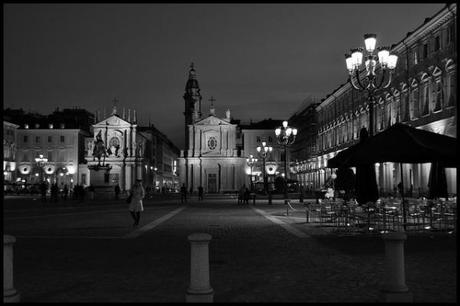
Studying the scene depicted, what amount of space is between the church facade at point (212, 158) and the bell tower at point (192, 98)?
24.5ft

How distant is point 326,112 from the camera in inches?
3199

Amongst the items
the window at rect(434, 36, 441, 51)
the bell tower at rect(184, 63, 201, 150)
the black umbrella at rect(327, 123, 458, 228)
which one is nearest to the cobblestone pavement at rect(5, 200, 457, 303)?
the black umbrella at rect(327, 123, 458, 228)

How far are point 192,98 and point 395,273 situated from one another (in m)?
99.9

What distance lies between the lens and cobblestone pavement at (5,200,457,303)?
8.36 m

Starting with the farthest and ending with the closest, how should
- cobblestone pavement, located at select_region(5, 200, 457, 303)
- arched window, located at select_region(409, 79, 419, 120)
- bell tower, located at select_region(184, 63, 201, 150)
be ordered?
1. bell tower, located at select_region(184, 63, 201, 150)
2. arched window, located at select_region(409, 79, 419, 120)
3. cobblestone pavement, located at select_region(5, 200, 457, 303)

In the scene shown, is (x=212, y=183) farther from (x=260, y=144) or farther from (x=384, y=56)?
(x=384, y=56)

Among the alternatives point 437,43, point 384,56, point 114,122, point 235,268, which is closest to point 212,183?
point 114,122

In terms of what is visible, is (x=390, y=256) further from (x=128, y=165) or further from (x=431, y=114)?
(x=128, y=165)

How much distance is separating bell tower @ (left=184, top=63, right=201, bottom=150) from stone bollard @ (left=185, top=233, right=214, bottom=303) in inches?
3802

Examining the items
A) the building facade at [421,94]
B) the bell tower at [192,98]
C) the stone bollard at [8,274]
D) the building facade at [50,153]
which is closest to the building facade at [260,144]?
the bell tower at [192,98]

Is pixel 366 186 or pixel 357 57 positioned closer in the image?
pixel 366 186

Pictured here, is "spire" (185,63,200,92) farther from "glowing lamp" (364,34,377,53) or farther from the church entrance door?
"glowing lamp" (364,34,377,53)

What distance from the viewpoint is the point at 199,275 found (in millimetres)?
7828

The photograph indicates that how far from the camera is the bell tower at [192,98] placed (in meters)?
105
